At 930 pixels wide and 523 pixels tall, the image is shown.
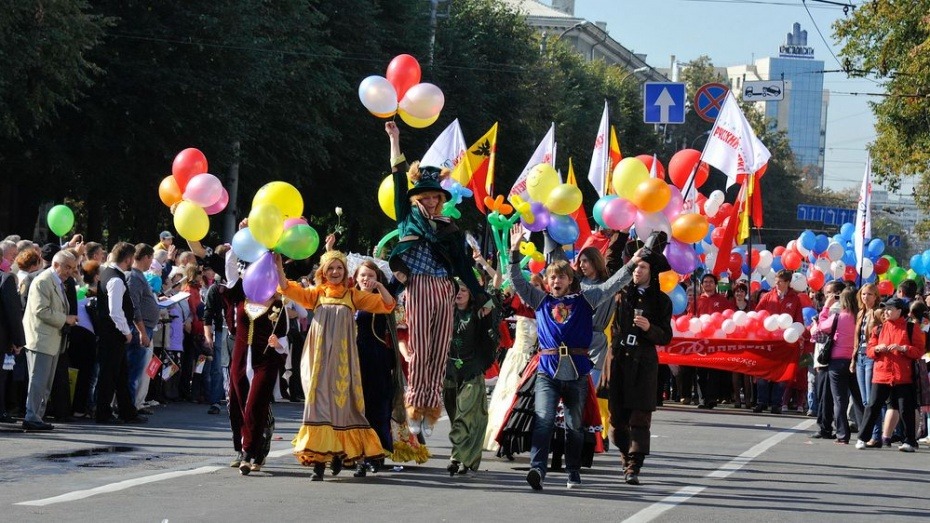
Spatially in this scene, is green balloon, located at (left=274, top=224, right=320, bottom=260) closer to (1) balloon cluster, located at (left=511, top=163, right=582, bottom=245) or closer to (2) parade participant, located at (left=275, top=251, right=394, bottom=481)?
(2) parade participant, located at (left=275, top=251, right=394, bottom=481)

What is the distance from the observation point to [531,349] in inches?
547

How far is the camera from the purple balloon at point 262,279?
35.9ft

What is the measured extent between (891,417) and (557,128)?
43979 mm

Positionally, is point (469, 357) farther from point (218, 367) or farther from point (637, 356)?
point (218, 367)

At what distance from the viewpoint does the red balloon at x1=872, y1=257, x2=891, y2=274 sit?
32.4m

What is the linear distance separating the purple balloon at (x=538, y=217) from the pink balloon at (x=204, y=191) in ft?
8.58

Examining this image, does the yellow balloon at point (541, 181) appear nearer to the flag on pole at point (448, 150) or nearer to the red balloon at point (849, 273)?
the flag on pole at point (448, 150)

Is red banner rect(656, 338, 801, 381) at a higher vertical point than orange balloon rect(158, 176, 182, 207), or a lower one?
lower

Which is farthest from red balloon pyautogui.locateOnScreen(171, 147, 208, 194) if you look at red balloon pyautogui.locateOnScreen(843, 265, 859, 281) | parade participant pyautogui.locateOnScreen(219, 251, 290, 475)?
red balloon pyautogui.locateOnScreen(843, 265, 859, 281)

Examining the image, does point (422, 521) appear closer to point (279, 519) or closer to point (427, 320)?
point (279, 519)

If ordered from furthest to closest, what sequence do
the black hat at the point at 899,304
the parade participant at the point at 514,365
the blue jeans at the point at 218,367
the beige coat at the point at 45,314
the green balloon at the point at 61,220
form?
the green balloon at the point at 61,220, the blue jeans at the point at 218,367, the black hat at the point at 899,304, the beige coat at the point at 45,314, the parade participant at the point at 514,365

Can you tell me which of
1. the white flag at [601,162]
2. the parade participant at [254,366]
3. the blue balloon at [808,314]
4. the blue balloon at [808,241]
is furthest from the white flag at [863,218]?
the parade participant at [254,366]

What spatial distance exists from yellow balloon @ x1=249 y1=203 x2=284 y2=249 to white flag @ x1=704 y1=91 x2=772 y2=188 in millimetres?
11532

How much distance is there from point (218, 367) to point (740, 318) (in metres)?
7.68
